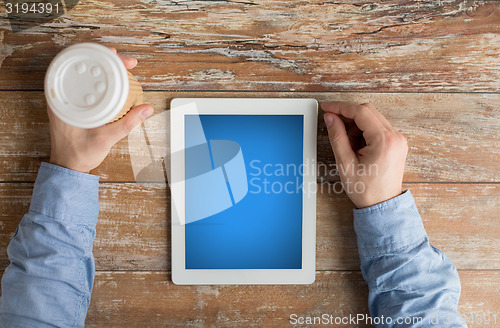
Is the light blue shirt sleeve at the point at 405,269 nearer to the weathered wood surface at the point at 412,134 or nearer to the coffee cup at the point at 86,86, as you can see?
the weathered wood surface at the point at 412,134

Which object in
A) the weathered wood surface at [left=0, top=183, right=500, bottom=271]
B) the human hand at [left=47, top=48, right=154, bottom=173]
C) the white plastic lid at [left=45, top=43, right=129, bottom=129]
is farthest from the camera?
the weathered wood surface at [left=0, top=183, right=500, bottom=271]

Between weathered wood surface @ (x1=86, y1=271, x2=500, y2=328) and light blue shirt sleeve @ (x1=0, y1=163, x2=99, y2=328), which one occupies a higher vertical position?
light blue shirt sleeve @ (x1=0, y1=163, x2=99, y2=328)

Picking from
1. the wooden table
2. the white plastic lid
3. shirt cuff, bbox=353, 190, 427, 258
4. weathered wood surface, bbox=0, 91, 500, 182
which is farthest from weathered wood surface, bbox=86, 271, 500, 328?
the white plastic lid

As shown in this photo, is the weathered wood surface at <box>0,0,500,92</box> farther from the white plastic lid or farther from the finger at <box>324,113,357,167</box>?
the white plastic lid

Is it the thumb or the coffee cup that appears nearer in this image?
the coffee cup

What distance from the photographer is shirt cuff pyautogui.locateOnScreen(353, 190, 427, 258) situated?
0.69m

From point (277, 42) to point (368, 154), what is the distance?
0.28 metres

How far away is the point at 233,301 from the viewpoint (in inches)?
30.1

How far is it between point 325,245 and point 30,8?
0.76 meters

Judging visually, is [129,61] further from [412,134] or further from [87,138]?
[412,134]

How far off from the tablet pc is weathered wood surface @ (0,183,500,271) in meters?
0.03

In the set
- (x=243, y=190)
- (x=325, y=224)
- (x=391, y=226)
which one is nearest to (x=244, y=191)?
(x=243, y=190)

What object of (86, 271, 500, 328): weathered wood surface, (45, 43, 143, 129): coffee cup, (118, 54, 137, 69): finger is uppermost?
(45, 43, 143, 129): coffee cup

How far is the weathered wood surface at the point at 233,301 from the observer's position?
2.48ft
